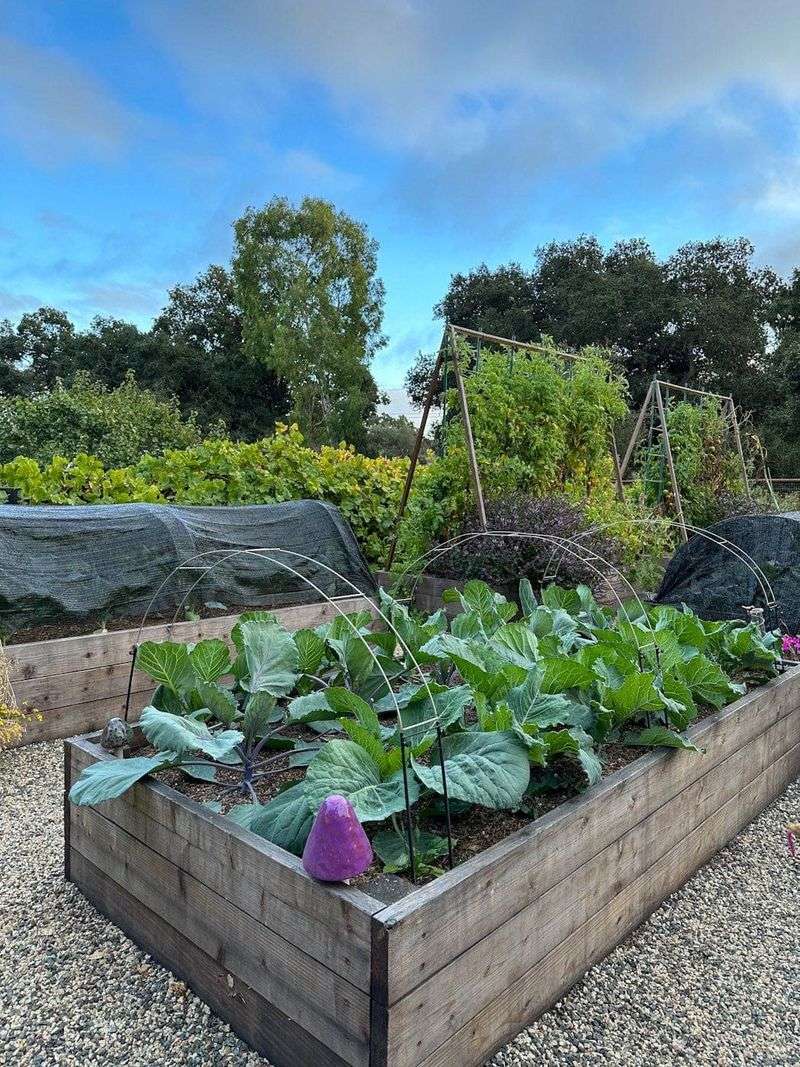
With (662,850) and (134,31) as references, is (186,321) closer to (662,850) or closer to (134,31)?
(134,31)

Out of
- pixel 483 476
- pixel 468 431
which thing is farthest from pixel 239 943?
pixel 483 476

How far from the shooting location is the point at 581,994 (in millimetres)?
1563

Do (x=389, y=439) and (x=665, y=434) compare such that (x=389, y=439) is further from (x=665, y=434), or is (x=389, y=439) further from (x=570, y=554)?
(x=570, y=554)

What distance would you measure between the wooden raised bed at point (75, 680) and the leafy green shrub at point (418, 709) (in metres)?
0.98

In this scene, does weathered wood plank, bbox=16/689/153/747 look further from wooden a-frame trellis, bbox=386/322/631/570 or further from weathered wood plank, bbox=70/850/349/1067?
wooden a-frame trellis, bbox=386/322/631/570

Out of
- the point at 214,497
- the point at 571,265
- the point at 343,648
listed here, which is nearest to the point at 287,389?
the point at 571,265

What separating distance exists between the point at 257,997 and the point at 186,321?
24.8m

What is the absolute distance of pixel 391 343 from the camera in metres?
22.5

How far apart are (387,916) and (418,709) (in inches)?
30.5

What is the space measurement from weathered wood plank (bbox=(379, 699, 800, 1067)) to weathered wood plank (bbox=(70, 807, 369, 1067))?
0.09 meters

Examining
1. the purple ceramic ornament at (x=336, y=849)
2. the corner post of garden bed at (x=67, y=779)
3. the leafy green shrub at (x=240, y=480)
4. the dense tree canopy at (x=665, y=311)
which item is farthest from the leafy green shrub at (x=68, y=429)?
the dense tree canopy at (x=665, y=311)

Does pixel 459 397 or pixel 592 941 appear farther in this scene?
pixel 459 397

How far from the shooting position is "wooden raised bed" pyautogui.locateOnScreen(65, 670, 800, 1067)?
1.16 m

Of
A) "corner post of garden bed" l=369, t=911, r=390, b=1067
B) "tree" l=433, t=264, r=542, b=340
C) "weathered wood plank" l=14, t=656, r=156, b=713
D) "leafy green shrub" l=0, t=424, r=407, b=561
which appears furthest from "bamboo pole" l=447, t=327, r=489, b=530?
"tree" l=433, t=264, r=542, b=340
